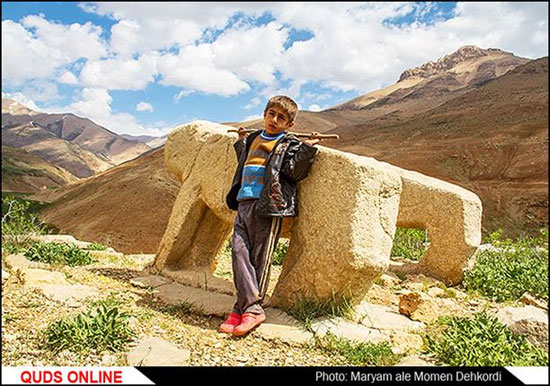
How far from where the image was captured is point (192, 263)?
503 cm

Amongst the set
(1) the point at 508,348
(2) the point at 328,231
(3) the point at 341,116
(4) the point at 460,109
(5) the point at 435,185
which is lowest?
(1) the point at 508,348

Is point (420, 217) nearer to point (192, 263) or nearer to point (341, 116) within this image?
point (192, 263)

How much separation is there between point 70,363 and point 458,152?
22.5m

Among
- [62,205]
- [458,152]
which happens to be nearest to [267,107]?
[458,152]

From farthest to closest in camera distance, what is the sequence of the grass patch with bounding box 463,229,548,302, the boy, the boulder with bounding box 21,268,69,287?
the grass patch with bounding box 463,229,548,302 → the boulder with bounding box 21,268,69,287 → the boy

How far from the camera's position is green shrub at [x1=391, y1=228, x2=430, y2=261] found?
26.3 ft

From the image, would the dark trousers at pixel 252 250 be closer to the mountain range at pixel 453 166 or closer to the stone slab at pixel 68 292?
the stone slab at pixel 68 292

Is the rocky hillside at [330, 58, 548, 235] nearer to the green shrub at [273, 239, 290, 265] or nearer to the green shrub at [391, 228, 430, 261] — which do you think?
the green shrub at [391, 228, 430, 261]

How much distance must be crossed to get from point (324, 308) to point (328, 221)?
0.73 m

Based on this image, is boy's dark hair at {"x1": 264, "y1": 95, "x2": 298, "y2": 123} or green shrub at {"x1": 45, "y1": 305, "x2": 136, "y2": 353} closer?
green shrub at {"x1": 45, "y1": 305, "x2": 136, "y2": 353}

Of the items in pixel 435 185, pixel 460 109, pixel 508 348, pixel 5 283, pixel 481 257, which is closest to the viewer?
pixel 508 348

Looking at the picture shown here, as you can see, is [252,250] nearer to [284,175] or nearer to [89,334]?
[284,175]

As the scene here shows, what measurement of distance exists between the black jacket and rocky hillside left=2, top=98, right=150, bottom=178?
76.5 m

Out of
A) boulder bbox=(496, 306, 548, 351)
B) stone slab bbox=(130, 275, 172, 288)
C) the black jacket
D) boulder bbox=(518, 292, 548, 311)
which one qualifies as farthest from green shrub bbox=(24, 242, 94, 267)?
boulder bbox=(518, 292, 548, 311)
